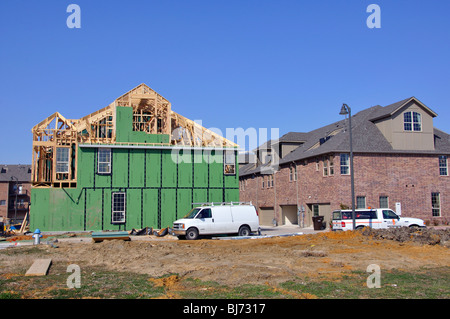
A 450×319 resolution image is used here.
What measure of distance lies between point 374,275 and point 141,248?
10273 millimetres

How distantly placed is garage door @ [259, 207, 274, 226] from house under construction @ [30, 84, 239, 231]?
43.0 ft

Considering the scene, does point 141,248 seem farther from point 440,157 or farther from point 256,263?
point 440,157

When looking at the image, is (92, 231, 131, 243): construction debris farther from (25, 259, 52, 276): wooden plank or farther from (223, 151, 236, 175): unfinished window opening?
(223, 151, 236, 175): unfinished window opening

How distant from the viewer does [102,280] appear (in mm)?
11195

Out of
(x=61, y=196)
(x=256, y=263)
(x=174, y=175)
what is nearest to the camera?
(x=256, y=263)

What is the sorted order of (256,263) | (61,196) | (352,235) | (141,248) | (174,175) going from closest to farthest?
(256,263), (141,248), (352,235), (61,196), (174,175)

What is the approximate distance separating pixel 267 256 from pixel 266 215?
99.0ft

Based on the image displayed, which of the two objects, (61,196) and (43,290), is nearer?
(43,290)

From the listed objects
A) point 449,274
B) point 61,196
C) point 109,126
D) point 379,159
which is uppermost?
point 109,126

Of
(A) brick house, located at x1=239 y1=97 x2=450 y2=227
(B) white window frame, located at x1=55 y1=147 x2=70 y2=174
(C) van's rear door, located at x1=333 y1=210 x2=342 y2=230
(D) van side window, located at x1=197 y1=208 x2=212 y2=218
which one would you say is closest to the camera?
(D) van side window, located at x1=197 y1=208 x2=212 y2=218

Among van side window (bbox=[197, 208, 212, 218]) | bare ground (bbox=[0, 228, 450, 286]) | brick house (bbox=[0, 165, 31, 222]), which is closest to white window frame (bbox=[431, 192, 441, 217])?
bare ground (bbox=[0, 228, 450, 286])

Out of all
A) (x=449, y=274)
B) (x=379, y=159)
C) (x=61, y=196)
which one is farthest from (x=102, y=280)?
(x=379, y=159)

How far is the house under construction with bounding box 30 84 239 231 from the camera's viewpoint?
29.0 m

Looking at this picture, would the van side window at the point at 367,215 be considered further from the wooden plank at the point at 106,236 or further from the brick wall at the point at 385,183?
the wooden plank at the point at 106,236
